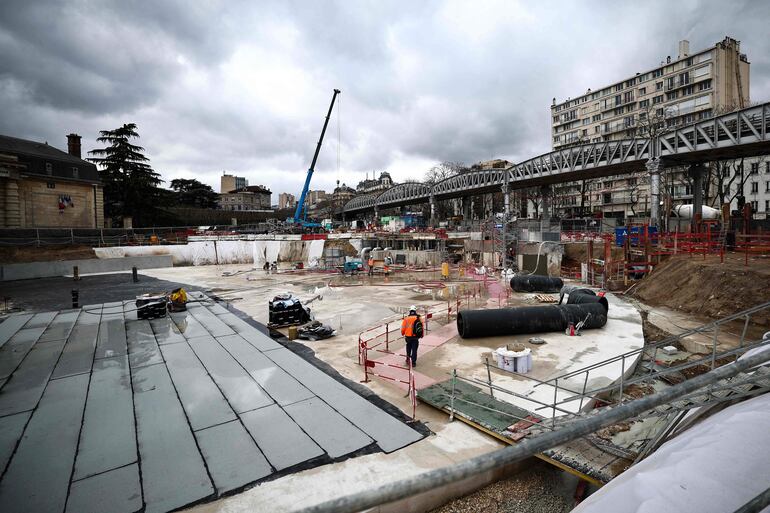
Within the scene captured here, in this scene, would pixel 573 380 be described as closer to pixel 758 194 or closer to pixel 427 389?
pixel 427 389

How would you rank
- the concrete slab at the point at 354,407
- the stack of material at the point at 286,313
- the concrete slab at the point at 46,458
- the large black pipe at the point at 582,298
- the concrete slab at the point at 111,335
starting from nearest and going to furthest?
the concrete slab at the point at 46,458 → the concrete slab at the point at 354,407 → the concrete slab at the point at 111,335 → the large black pipe at the point at 582,298 → the stack of material at the point at 286,313

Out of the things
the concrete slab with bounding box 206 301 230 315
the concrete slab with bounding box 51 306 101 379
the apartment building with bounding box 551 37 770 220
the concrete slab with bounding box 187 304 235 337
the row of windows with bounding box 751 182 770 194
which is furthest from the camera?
the apartment building with bounding box 551 37 770 220

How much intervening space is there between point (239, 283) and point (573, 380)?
22.6m

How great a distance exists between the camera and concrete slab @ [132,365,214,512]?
5188mm

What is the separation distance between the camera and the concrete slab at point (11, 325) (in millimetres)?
12788

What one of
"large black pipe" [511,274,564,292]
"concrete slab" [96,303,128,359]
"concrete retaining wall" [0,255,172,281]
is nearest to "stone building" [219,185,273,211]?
"concrete retaining wall" [0,255,172,281]

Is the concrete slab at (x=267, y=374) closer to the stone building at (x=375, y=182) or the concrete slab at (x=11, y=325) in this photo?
the concrete slab at (x=11, y=325)

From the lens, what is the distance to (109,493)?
5.25m

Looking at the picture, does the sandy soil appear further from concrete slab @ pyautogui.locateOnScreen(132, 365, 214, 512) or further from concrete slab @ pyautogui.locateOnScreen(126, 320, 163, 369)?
concrete slab @ pyautogui.locateOnScreen(126, 320, 163, 369)

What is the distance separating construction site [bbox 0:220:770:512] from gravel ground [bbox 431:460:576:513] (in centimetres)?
3

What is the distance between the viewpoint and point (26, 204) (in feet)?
132

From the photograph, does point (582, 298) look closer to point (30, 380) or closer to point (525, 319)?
point (525, 319)

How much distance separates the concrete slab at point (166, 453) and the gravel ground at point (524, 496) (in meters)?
3.58

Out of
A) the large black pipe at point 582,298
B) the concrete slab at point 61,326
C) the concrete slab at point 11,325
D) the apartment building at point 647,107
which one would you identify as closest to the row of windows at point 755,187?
the apartment building at point 647,107
